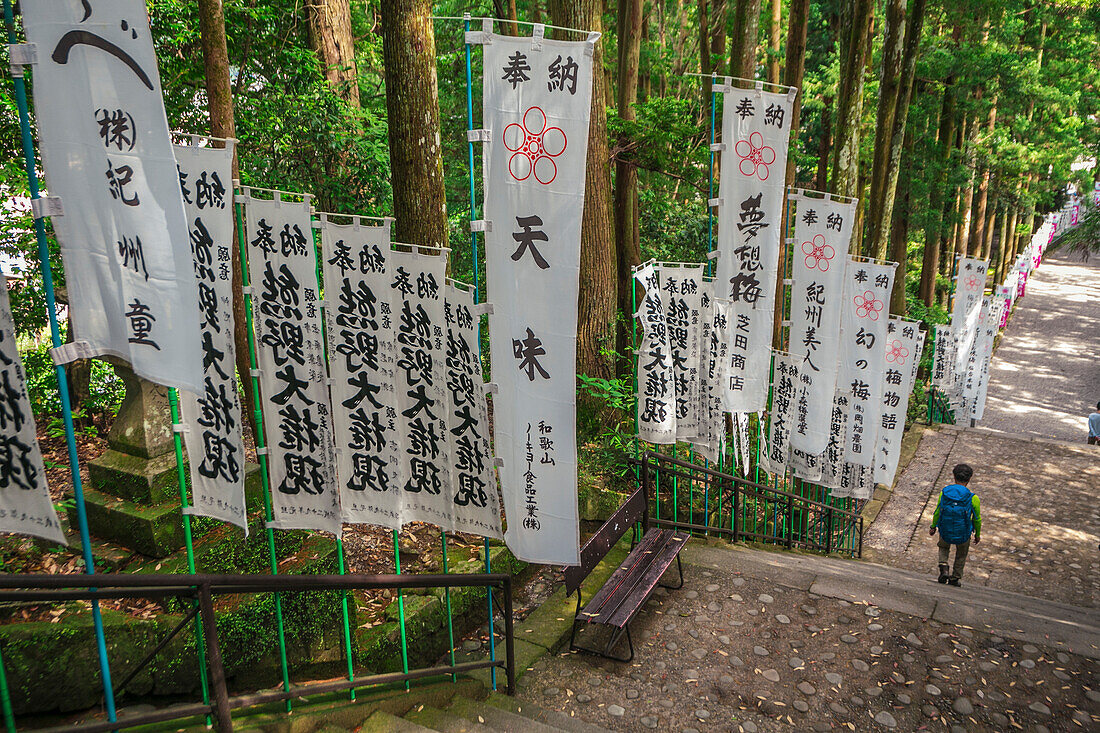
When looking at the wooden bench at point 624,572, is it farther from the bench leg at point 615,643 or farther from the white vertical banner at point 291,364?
the white vertical banner at point 291,364

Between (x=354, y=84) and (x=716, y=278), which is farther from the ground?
(x=354, y=84)

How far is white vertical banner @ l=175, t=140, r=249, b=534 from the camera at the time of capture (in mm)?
4332

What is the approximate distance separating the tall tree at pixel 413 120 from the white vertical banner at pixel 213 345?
7.99ft

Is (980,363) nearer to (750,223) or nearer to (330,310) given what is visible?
(750,223)

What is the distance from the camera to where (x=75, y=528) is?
636 centimetres

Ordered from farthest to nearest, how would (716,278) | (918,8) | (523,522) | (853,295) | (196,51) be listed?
(918,8), (853,295), (196,51), (716,278), (523,522)

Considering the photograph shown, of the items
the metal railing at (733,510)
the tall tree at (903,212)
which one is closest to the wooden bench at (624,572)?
the metal railing at (733,510)

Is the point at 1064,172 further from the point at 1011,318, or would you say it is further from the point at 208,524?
the point at 208,524

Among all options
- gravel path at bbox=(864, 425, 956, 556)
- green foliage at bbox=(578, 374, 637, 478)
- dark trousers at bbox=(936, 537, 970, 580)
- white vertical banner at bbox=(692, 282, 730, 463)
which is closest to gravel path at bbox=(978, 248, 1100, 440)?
gravel path at bbox=(864, 425, 956, 556)

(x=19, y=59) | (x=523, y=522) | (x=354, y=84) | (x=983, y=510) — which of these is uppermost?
(x=354, y=84)

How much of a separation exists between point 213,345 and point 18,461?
1332 mm

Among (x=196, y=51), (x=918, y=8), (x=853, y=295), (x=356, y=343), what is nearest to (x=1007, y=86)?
(x=918, y=8)

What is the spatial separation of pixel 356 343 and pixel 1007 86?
19626mm

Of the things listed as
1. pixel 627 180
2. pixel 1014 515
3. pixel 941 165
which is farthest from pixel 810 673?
pixel 941 165
